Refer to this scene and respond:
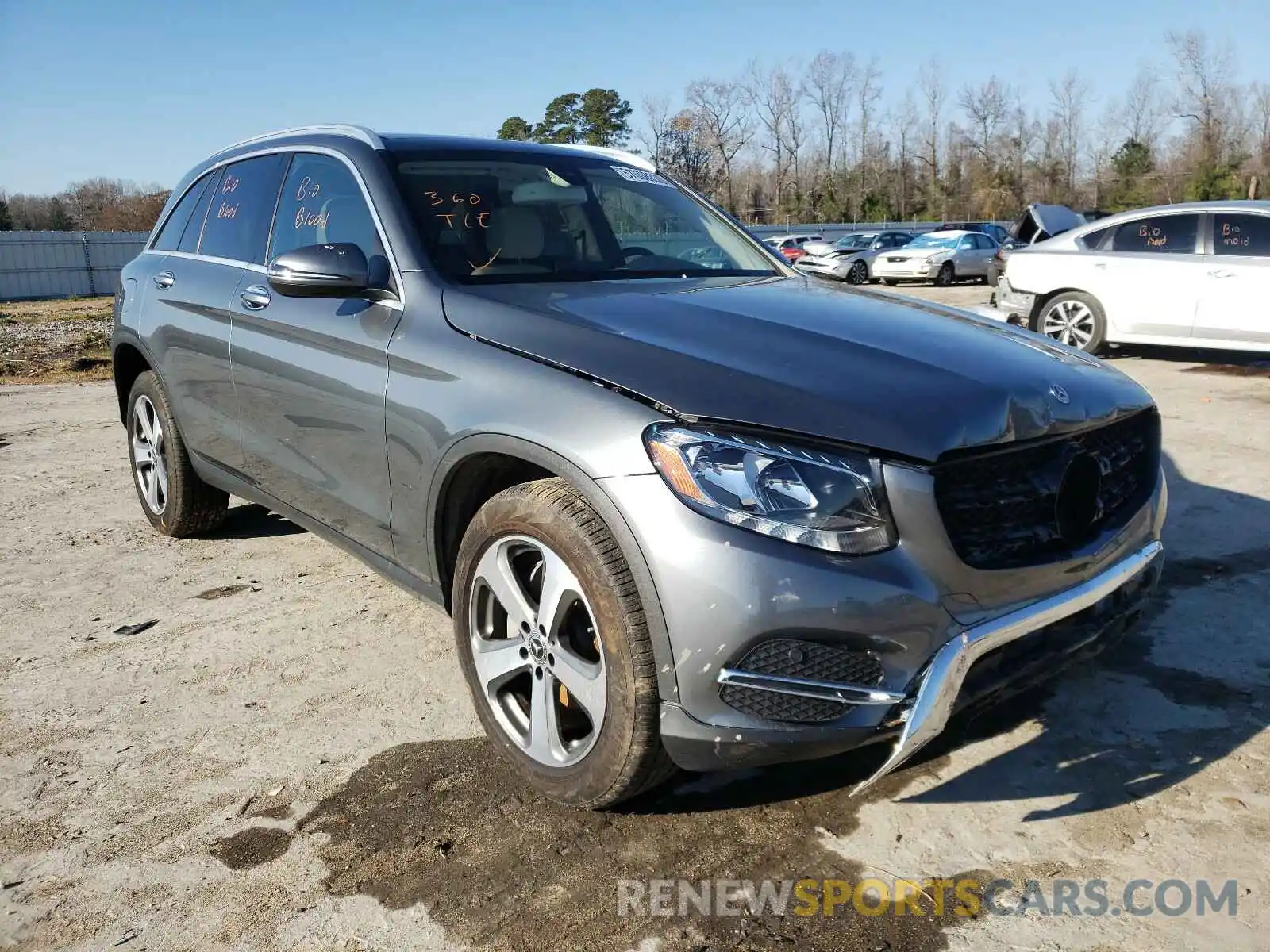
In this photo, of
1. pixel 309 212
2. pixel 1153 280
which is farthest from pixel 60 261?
pixel 309 212

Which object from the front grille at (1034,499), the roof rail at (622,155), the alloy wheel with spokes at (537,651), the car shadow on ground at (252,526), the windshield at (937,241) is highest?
the windshield at (937,241)

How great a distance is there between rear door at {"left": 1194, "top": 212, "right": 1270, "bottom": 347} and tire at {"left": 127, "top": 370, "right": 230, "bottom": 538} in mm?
8842

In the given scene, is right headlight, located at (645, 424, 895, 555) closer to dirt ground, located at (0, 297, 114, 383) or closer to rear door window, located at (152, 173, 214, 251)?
rear door window, located at (152, 173, 214, 251)

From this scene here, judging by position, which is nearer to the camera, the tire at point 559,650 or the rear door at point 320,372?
the tire at point 559,650

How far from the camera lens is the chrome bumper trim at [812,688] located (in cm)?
215

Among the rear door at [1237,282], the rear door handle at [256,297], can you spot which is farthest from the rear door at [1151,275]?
the rear door handle at [256,297]

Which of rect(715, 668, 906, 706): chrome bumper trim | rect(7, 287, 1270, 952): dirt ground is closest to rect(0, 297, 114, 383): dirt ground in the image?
rect(7, 287, 1270, 952): dirt ground

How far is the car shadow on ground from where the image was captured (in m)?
5.13

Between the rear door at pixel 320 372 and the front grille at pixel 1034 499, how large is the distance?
Answer: 1662mm

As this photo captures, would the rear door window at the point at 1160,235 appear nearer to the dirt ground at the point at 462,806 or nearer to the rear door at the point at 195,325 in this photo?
the dirt ground at the point at 462,806

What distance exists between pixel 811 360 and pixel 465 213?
139 cm

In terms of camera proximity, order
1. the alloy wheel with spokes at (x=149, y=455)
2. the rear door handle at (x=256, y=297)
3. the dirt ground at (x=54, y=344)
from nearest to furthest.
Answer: the rear door handle at (x=256, y=297)
the alloy wheel with spokes at (x=149, y=455)
the dirt ground at (x=54, y=344)

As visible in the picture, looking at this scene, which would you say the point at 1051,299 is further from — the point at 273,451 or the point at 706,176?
the point at 706,176

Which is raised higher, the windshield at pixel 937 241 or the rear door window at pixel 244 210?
the windshield at pixel 937 241
